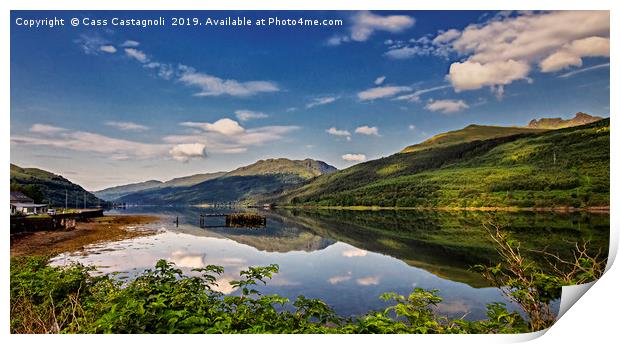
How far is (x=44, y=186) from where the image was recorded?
511cm

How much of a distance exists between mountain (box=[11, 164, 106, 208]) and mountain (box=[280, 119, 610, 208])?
318 inches

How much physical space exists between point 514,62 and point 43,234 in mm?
7634

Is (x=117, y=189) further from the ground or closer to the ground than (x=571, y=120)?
closer to the ground

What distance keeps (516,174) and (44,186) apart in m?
13.2

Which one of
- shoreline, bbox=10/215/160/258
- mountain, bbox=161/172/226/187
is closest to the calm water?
shoreline, bbox=10/215/160/258

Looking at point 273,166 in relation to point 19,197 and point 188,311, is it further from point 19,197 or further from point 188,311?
point 188,311

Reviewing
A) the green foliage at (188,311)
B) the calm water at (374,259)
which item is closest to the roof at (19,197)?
the calm water at (374,259)

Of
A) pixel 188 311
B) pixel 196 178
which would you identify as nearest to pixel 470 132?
pixel 196 178

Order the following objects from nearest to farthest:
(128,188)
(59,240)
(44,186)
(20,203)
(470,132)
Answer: (20,203), (44,186), (59,240), (128,188), (470,132)

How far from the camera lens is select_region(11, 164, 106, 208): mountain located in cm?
473
